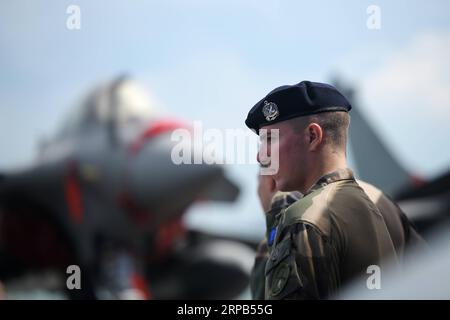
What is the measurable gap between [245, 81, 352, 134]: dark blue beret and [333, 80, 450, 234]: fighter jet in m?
4.69

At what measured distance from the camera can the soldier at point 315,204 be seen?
0.84 metres

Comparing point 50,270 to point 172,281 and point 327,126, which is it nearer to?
point 172,281

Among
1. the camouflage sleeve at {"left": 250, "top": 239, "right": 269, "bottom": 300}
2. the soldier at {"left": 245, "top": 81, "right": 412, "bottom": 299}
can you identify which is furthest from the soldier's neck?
the camouflage sleeve at {"left": 250, "top": 239, "right": 269, "bottom": 300}

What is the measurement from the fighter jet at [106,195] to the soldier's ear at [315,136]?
15.1 ft

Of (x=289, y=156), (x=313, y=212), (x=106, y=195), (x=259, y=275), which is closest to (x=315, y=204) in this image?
(x=313, y=212)

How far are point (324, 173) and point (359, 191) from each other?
67 mm

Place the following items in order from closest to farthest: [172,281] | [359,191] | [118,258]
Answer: [359,191] < [118,258] < [172,281]

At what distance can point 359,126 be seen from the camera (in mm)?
8664

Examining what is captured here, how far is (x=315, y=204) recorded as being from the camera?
0.88 metres

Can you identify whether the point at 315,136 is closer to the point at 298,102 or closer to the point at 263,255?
the point at 298,102

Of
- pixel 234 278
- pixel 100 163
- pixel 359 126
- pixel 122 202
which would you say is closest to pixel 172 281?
pixel 234 278

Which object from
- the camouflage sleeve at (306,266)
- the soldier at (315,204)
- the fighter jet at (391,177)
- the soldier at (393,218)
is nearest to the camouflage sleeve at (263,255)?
the soldier at (393,218)

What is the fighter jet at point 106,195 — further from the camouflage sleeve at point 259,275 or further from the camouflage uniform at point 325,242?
the camouflage uniform at point 325,242

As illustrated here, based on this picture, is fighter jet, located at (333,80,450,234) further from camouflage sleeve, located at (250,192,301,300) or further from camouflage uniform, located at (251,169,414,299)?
camouflage uniform, located at (251,169,414,299)
